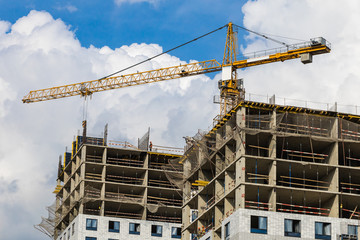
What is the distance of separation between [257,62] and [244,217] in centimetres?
6741

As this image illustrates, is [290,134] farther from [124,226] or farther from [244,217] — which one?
[124,226]

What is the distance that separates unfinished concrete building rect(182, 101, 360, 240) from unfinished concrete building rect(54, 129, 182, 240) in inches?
1436

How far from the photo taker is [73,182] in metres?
Result: 177

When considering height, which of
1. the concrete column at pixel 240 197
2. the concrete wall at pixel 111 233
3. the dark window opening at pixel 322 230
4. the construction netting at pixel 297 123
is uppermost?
the construction netting at pixel 297 123

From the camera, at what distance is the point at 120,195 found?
172m

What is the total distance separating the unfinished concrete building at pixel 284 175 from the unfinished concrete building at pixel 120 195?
3648 centimetres

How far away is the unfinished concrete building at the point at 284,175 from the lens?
123 metres

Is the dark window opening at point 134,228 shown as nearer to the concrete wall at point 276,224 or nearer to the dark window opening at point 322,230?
the concrete wall at point 276,224

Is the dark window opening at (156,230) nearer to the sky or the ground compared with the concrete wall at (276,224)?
nearer to the sky

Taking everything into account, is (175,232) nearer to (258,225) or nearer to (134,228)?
(134,228)

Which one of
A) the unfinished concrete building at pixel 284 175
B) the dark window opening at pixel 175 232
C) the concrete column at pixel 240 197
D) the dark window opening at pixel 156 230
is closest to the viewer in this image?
the concrete column at pixel 240 197

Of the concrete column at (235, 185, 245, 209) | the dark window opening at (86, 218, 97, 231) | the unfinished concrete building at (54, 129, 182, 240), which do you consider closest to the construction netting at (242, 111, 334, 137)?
the concrete column at (235, 185, 245, 209)

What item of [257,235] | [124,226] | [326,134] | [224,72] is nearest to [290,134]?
[326,134]

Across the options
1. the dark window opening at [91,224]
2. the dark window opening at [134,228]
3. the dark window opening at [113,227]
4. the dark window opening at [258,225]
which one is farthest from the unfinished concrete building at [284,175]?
the dark window opening at [91,224]
